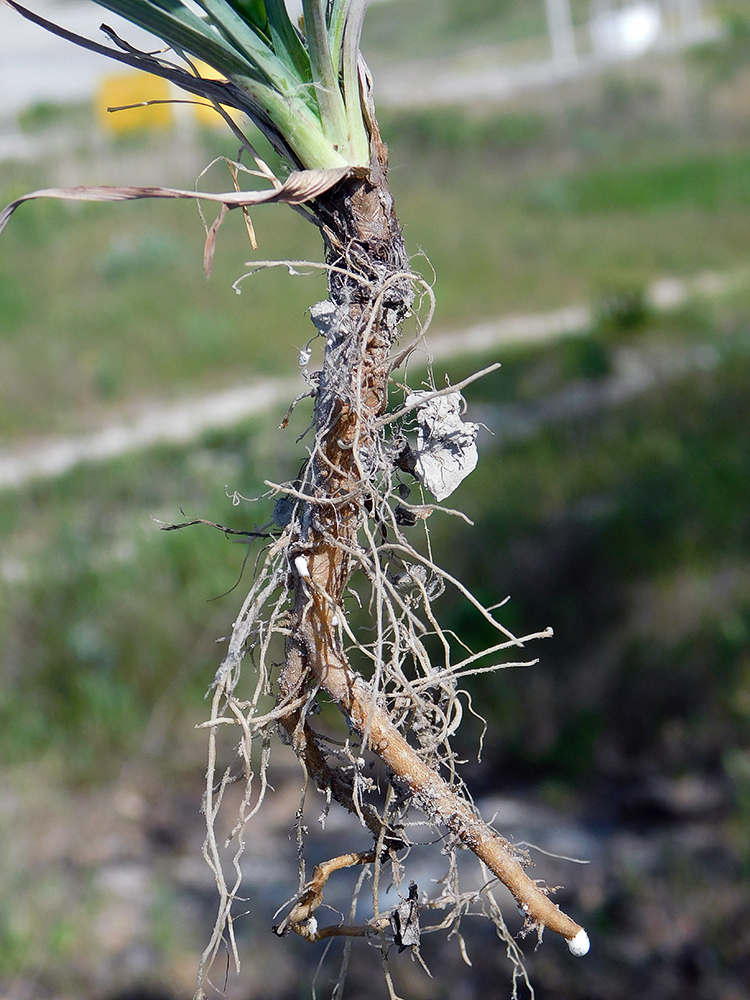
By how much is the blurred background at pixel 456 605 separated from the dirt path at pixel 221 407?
0.05 m

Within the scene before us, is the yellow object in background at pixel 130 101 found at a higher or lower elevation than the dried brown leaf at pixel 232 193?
lower

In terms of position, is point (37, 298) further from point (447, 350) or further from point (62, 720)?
point (62, 720)

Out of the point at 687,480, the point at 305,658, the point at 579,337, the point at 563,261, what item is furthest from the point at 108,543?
the point at 563,261

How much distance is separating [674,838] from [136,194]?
250 centimetres

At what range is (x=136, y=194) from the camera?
65cm

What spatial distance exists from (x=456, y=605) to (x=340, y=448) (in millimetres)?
2627

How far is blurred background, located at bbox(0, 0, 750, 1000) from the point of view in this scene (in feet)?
8.07

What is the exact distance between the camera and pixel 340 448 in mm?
801

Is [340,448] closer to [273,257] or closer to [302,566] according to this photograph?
[302,566]

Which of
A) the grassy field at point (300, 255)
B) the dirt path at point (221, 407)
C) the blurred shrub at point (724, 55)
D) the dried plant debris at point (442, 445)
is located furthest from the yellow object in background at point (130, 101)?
the dried plant debris at point (442, 445)

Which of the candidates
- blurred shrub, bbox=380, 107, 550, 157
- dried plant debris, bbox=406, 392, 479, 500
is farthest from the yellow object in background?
dried plant debris, bbox=406, 392, 479, 500

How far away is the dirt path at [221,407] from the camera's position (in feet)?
18.9

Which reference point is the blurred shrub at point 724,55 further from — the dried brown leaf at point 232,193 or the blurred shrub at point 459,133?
the dried brown leaf at point 232,193

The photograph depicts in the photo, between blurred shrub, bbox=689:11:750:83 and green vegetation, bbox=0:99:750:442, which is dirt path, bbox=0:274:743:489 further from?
blurred shrub, bbox=689:11:750:83
